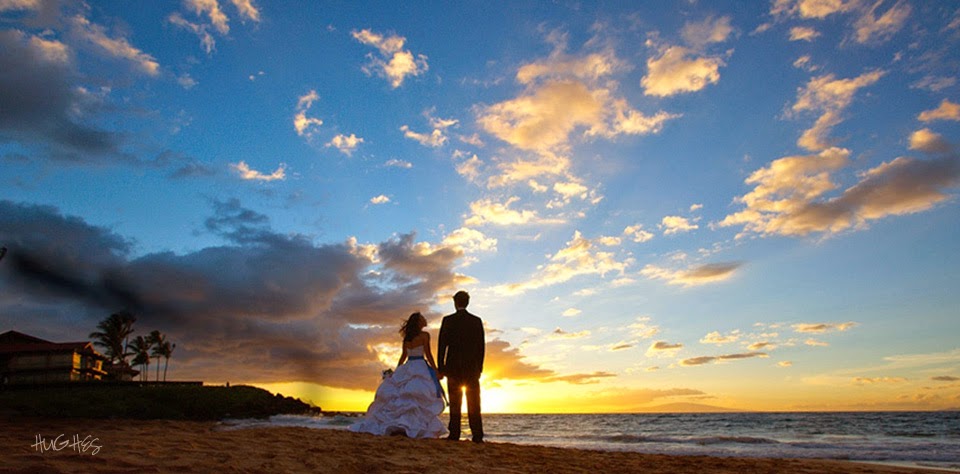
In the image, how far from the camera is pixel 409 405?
397 inches

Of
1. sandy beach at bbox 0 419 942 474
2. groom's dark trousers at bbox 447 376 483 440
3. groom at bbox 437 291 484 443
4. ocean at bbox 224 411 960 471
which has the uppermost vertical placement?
groom at bbox 437 291 484 443

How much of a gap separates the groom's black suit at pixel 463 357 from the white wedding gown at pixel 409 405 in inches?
13.1

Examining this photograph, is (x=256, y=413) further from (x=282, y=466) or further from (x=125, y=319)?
(x=125, y=319)

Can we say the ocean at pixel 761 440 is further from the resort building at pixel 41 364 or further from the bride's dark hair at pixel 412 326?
the resort building at pixel 41 364

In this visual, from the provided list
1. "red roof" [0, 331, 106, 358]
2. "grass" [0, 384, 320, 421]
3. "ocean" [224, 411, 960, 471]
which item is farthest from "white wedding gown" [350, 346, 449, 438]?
"red roof" [0, 331, 106, 358]

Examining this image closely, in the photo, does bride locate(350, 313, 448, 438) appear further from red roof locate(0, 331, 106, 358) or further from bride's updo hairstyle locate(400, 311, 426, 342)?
red roof locate(0, 331, 106, 358)

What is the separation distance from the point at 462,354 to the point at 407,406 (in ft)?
4.58

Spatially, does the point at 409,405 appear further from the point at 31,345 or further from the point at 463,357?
the point at 31,345

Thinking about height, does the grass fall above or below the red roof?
below

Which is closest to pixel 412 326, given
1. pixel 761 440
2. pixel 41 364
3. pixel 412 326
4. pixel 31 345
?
pixel 412 326

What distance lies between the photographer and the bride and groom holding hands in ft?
33.3

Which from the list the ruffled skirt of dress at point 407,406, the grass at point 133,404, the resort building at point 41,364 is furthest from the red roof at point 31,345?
the ruffled skirt of dress at point 407,406

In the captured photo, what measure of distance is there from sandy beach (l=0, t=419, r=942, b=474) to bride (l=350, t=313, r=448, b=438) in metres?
0.78

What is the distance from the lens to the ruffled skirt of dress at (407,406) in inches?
392
